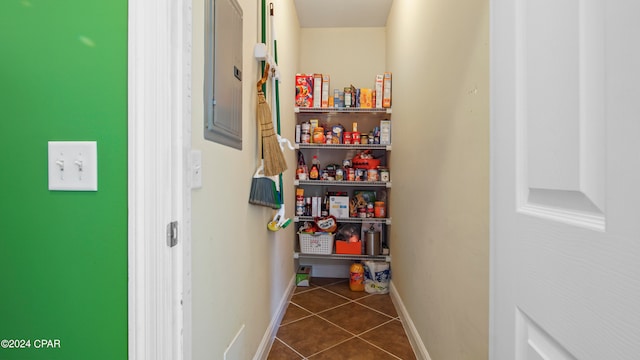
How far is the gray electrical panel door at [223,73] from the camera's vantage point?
39.5 inches

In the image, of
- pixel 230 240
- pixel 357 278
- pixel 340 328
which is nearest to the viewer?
pixel 230 240

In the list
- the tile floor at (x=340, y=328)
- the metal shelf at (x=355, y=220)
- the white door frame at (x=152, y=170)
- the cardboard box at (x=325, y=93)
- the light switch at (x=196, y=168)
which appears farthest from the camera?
the cardboard box at (x=325, y=93)

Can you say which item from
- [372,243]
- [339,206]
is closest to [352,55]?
[339,206]

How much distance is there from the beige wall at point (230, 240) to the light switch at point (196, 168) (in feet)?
0.08

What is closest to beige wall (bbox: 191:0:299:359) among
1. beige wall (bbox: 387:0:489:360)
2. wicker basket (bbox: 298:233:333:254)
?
wicker basket (bbox: 298:233:333:254)

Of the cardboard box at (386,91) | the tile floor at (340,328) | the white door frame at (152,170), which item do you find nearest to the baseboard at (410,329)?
the tile floor at (340,328)

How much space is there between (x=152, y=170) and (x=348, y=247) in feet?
7.91

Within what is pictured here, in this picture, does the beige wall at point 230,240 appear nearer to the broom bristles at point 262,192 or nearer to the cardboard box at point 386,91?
the broom bristles at point 262,192

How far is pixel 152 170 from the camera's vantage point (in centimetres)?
68

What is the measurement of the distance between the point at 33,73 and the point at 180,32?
1.12 ft

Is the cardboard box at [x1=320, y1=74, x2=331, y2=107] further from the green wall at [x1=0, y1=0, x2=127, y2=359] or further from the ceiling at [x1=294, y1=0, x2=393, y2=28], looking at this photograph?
the green wall at [x1=0, y1=0, x2=127, y2=359]

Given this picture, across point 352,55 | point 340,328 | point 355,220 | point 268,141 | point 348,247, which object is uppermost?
point 352,55

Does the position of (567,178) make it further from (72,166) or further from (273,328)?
(273,328)

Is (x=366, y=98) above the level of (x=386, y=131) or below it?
above
